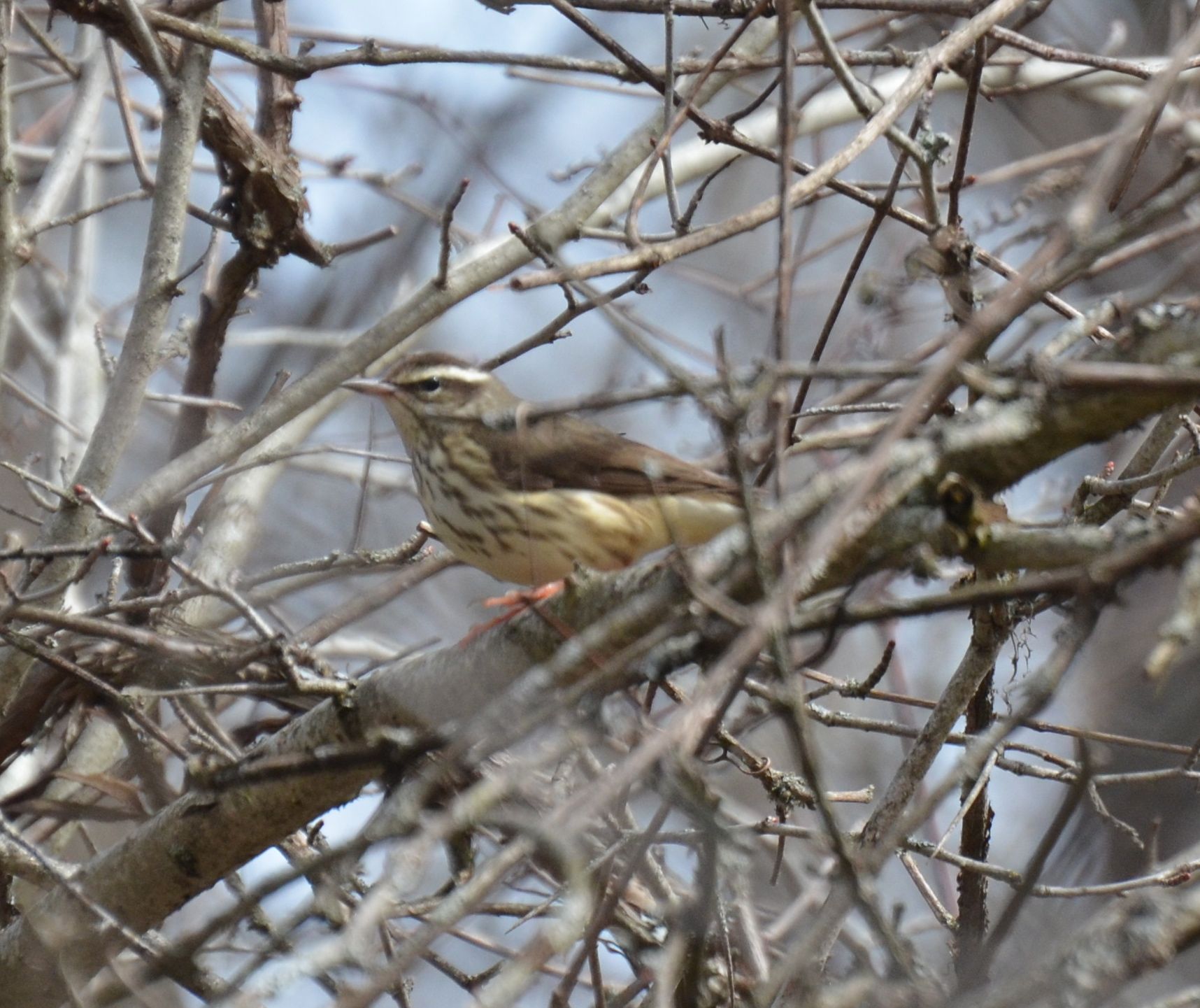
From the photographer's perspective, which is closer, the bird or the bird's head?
the bird

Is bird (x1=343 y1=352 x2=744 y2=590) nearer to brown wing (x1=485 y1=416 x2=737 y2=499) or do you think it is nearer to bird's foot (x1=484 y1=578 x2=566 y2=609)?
brown wing (x1=485 y1=416 x2=737 y2=499)


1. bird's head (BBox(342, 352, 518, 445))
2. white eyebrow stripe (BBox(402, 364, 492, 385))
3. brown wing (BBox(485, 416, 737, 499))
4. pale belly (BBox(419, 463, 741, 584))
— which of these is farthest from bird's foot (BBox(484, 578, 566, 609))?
white eyebrow stripe (BBox(402, 364, 492, 385))

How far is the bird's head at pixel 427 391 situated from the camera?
504 cm

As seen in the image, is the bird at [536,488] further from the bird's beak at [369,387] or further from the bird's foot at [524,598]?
the bird's foot at [524,598]

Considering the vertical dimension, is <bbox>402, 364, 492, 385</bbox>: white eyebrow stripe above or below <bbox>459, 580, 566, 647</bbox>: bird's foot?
above

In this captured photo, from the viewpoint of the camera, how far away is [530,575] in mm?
4695

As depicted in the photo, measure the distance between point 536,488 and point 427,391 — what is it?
2.05ft

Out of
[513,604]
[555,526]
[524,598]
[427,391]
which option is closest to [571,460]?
[555,526]

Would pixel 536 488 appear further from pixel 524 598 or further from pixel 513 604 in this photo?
pixel 524 598

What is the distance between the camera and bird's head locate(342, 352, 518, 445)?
504 cm

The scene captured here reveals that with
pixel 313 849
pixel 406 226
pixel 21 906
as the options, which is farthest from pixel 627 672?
pixel 406 226

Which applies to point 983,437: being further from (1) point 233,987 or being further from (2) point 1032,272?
(1) point 233,987

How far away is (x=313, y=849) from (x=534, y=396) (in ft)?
25.9

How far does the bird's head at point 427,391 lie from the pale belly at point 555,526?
0.28 meters
